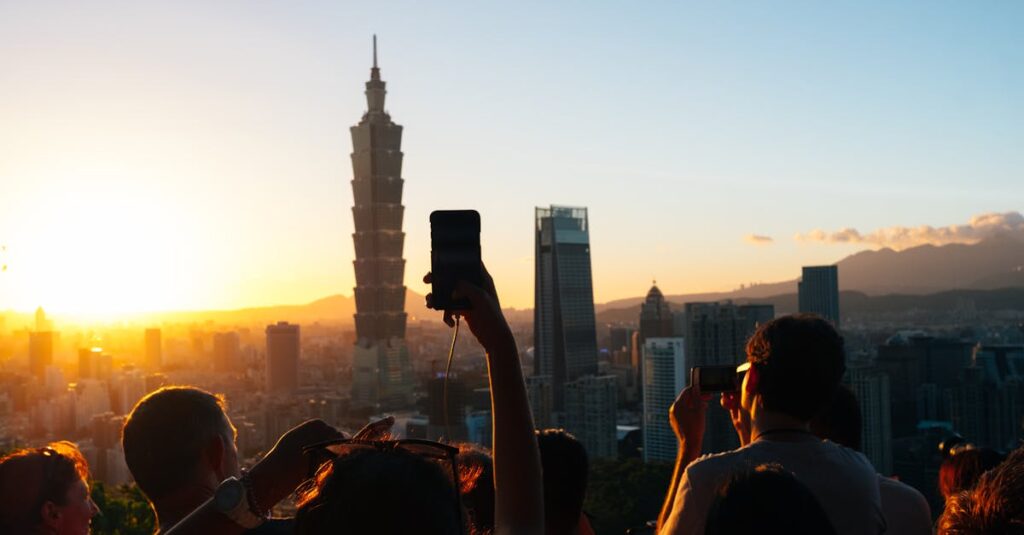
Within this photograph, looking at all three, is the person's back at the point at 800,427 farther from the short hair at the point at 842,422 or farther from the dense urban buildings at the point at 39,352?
the dense urban buildings at the point at 39,352

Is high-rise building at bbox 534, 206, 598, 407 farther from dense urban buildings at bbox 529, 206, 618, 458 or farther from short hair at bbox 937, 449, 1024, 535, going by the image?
short hair at bbox 937, 449, 1024, 535

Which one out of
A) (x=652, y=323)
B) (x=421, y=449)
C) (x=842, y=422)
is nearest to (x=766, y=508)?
(x=421, y=449)

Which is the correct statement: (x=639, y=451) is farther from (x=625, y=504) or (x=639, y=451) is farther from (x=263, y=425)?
(x=625, y=504)

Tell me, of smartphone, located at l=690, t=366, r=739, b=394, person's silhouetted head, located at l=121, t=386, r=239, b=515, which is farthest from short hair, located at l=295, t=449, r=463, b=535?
smartphone, located at l=690, t=366, r=739, b=394

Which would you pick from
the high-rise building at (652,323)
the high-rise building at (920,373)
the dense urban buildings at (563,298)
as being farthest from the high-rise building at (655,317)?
the high-rise building at (920,373)

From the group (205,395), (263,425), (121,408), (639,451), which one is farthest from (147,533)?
(639,451)

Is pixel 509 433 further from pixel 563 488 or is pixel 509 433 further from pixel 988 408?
pixel 988 408
